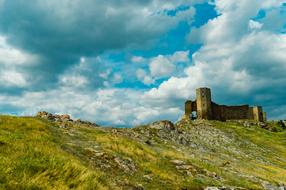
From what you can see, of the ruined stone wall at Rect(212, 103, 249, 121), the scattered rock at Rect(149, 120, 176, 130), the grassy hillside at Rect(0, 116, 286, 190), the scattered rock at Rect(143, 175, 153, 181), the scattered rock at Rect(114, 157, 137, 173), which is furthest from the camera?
the ruined stone wall at Rect(212, 103, 249, 121)

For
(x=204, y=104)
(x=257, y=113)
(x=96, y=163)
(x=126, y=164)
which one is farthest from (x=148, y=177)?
(x=257, y=113)

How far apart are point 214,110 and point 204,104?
4866 mm

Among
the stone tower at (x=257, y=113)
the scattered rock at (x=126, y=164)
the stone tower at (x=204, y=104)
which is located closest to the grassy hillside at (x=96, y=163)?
the scattered rock at (x=126, y=164)

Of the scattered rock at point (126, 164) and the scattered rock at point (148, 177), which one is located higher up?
the scattered rock at point (126, 164)

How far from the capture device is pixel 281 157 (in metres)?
62.6

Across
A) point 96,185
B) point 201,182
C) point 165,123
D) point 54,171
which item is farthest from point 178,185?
point 165,123

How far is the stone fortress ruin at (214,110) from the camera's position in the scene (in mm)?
93312

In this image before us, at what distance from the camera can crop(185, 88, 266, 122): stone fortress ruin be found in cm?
9331

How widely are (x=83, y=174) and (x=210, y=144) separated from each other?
50.4 m

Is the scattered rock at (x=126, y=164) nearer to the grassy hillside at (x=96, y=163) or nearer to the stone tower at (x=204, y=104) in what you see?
the grassy hillside at (x=96, y=163)

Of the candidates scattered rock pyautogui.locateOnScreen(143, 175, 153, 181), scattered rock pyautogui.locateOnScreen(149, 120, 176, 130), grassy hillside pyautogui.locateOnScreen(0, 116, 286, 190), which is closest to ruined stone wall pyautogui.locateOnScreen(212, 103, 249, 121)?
scattered rock pyautogui.locateOnScreen(149, 120, 176, 130)

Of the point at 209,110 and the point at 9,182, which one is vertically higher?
the point at 209,110

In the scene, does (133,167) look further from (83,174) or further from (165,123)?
(165,123)

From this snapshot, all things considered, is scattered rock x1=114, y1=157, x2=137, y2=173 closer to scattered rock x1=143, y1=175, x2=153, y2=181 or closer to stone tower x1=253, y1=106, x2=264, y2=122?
scattered rock x1=143, y1=175, x2=153, y2=181
